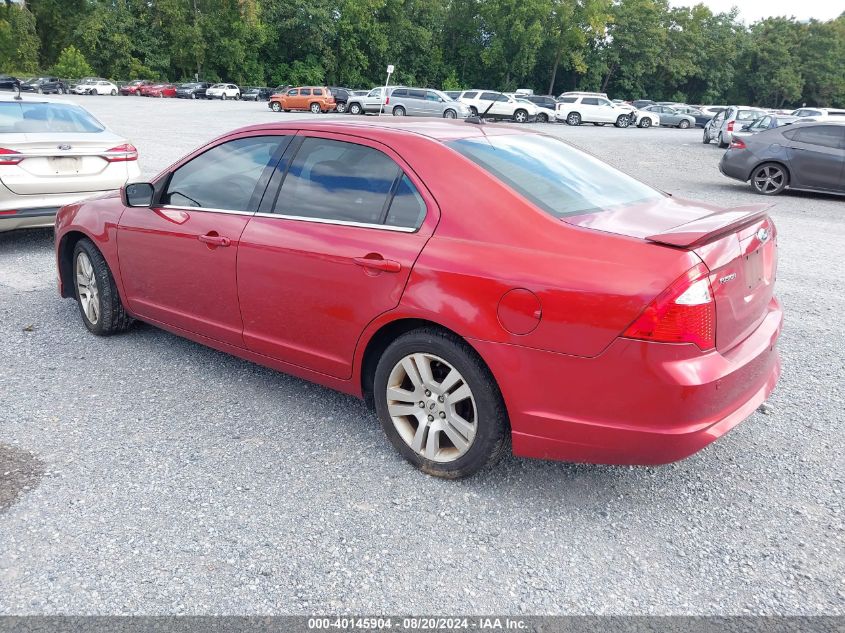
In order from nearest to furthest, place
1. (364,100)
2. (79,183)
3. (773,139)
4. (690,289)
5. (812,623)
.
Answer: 1. (812,623)
2. (690,289)
3. (79,183)
4. (773,139)
5. (364,100)

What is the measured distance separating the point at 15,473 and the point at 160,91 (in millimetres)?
63393

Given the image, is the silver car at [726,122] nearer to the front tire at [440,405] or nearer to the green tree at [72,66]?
the front tire at [440,405]

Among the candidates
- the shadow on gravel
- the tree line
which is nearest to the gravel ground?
the shadow on gravel

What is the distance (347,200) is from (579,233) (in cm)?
123

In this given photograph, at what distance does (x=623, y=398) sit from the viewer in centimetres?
276

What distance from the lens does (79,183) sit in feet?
24.3

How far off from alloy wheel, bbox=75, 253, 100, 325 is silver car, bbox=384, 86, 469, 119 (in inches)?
1326

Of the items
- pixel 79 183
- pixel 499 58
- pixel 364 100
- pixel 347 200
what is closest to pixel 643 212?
pixel 347 200

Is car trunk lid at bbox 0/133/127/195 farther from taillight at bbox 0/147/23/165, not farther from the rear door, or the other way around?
the rear door

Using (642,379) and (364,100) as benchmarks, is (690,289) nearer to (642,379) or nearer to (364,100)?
(642,379)

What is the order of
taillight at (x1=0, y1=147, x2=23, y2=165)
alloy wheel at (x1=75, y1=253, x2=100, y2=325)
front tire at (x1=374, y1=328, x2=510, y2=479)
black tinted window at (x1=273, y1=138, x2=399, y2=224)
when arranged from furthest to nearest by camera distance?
1. taillight at (x1=0, y1=147, x2=23, y2=165)
2. alloy wheel at (x1=75, y1=253, x2=100, y2=325)
3. black tinted window at (x1=273, y1=138, x2=399, y2=224)
4. front tire at (x1=374, y1=328, x2=510, y2=479)

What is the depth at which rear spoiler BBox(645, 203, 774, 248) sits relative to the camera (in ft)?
9.08

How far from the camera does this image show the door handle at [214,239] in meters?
3.97

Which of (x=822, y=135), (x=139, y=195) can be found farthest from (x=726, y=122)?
(x=139, y=195)
